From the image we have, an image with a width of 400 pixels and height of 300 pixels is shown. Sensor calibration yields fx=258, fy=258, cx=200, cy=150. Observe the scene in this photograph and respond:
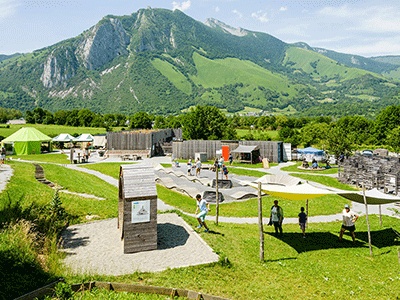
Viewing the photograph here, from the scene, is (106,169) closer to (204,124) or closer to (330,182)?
(330,182)

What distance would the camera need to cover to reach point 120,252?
8328 mm

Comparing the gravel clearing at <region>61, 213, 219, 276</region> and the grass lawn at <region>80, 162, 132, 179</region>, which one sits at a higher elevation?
the grass lawn at <region>80, 162, 132, 179</region>

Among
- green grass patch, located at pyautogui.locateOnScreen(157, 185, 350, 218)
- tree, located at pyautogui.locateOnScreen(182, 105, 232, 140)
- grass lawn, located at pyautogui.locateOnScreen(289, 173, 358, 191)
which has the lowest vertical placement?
green grass patch, located at pyautogui.locateOnScreen(157, 185, 350, 218)

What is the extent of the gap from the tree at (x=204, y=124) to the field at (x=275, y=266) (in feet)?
131

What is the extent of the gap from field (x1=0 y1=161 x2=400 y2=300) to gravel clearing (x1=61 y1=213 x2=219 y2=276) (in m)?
0.37

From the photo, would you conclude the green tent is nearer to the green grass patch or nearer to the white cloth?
the green grass patch

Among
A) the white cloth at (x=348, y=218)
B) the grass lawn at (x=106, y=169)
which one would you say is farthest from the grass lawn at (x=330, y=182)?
the grass lawn at (x=106, y=169)

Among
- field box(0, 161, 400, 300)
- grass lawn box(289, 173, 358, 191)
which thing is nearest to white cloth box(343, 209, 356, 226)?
field box(0, 161, 400, 300)

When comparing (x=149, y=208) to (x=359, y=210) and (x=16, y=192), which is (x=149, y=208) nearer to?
(x=16, y=192)

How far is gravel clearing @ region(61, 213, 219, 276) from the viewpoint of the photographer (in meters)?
7.33

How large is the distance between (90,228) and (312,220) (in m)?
11.1

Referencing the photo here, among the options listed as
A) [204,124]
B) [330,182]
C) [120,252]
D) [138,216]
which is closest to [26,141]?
[204,124]

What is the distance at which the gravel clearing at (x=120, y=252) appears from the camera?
733cm

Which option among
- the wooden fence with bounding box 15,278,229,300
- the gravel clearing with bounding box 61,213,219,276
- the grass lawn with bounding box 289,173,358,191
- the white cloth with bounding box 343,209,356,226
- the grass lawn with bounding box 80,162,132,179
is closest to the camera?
the wooden fence with bounding box 15,278,229,300
